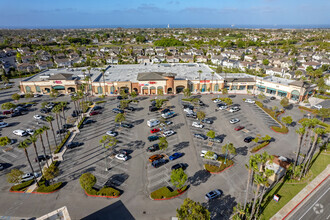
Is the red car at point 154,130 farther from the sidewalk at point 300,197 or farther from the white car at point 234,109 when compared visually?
the sidewalk at point 300,197

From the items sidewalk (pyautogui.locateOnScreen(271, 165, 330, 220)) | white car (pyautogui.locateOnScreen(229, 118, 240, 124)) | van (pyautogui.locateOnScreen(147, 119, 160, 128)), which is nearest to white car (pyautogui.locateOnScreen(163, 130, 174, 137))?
van (pyautogui.locateOnScreen(147, 119, 160, 128))

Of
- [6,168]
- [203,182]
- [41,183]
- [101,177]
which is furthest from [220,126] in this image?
[6,168]

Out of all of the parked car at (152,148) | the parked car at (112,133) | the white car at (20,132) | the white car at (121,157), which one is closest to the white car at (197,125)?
the parked car at (152,148)

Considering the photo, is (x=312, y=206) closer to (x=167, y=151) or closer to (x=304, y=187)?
(x=304, y=187)

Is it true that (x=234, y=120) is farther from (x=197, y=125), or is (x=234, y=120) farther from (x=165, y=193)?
(x=165, y=193)

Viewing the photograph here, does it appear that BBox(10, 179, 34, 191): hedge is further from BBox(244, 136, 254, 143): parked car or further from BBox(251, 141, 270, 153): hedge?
BBox(244, 136, 254, 143): parked car

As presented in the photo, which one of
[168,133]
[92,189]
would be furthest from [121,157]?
[168,133]
